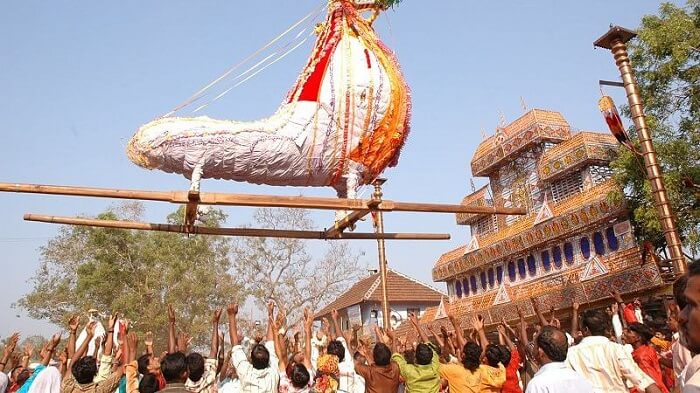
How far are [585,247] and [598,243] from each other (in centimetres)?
51

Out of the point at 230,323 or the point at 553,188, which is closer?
the point at 230,323

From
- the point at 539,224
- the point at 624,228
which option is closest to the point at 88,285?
the point at 539,224

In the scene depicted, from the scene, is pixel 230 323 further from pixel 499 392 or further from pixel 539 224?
pixel 539 224

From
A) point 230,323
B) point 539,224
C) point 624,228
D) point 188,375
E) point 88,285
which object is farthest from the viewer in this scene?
point 88,285

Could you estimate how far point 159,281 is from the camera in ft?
73.9

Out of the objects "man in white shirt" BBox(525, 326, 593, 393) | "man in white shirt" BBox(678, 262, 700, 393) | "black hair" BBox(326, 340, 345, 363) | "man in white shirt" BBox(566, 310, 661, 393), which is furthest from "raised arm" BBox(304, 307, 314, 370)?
"man in white shirt" BBox(678, 262, 700, 393)

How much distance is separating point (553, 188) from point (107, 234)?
53.9 feet

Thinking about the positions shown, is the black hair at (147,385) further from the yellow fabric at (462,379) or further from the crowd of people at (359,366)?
the yellow fabric at (462,379)

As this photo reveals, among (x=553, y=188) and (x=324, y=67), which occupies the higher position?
(x=553, y=188)

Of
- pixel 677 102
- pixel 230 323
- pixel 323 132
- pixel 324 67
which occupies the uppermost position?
pixel 677 102

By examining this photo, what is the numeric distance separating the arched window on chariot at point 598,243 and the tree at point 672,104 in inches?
194

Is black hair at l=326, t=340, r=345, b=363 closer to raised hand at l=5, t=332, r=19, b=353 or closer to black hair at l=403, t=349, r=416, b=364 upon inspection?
black hair at l=403, t=349, r=416, b=364

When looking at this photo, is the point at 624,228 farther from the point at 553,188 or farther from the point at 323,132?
the point at 323,132

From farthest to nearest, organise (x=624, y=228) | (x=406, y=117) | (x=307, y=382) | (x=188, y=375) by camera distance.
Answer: (x=624, y=228), (x=406, y=117), (x=307, y=382), (x=188, y=375)
